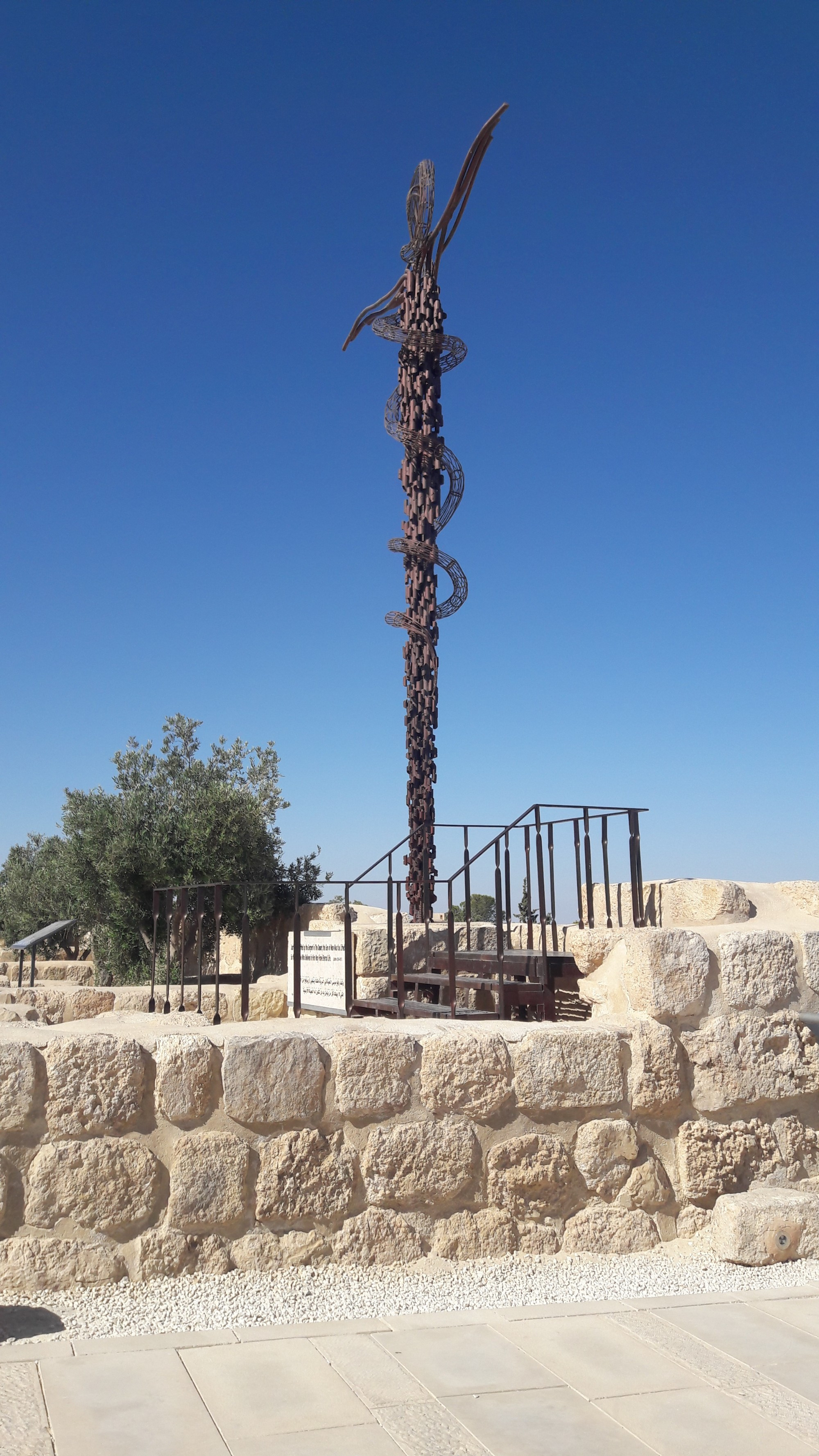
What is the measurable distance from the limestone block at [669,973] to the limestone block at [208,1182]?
1.66m

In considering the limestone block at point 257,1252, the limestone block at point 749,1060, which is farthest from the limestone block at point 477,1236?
the limestone block at point 749,1060

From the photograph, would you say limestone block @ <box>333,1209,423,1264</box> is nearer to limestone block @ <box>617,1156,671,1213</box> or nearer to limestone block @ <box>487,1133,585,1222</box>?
limestone block @ <box>487,1133,585,1222</box>

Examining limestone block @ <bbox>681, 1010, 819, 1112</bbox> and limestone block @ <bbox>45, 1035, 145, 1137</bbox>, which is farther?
limestone block @ <bbox>681, 1010, 819, 1112</bbox>

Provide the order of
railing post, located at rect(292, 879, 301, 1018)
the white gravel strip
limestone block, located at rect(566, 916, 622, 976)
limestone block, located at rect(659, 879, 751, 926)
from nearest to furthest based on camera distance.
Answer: the white gravel strip, limestone block, located at rect(566, 916, 622, 976), limestone block, located at rect(659, 879, 751, 926), railing post, located at rect(292, 879, 301, 1018)

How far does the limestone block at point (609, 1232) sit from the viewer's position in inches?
145

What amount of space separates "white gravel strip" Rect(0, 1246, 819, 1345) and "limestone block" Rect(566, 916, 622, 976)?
1273 mm

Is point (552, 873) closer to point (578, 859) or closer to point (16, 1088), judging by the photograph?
point (578, 859)

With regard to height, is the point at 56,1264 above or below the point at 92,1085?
below

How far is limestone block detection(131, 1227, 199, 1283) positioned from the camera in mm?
3205

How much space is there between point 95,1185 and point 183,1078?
0.40 metres

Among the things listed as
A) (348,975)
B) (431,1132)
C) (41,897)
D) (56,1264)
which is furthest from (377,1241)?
(41,897)

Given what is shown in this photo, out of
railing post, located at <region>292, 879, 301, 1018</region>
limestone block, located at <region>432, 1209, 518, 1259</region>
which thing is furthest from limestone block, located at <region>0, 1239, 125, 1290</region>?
railing post, located at <region>292, 879, 301, 1018</region>

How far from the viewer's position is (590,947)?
469 cm

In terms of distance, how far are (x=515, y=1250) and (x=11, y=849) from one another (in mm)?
25482
